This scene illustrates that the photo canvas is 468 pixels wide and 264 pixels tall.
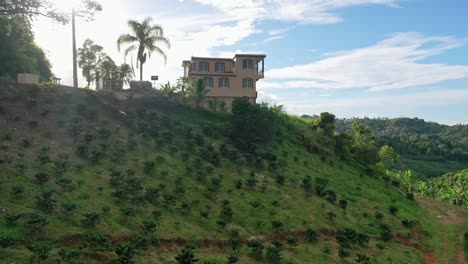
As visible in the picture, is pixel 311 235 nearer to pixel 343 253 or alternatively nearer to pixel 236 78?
pixel 343 253

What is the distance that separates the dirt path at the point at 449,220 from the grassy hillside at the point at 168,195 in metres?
0.99

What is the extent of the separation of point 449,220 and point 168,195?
34.6 metres

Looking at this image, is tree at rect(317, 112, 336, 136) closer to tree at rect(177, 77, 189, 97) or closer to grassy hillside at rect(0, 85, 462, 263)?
grassy hillside at rect(0, 85, 462, 263)

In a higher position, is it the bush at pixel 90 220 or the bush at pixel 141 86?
the bush at pixel 141 86

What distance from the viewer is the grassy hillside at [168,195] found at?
23484mm

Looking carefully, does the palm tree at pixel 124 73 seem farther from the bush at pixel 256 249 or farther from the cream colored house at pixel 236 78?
the bush at pixel 256 249

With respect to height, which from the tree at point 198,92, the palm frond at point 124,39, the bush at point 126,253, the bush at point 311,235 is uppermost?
the palm frond at point 124,39

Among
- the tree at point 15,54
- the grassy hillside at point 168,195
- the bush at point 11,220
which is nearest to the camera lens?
the bush at point 11,220

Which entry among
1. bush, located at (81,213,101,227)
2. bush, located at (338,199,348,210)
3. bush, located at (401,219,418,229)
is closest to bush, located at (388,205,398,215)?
bush, located at (401,219,418,229)

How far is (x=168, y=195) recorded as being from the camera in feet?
99.2

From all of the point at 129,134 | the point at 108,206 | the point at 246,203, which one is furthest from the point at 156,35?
the point at 108,206

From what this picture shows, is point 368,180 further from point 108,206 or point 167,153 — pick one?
point 108,206

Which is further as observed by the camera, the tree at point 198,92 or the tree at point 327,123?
the tree at point 327,123

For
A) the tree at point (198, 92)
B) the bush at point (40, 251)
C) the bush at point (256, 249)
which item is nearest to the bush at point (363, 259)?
the bush at point (256, 249)
